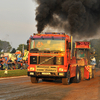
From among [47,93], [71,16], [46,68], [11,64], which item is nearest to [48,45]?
[46,68]

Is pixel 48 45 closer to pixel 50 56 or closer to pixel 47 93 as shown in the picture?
pixel 50 56

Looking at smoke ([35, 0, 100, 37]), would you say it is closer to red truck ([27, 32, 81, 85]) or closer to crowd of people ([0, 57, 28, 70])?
red truck ([27, 32, 81, 85])

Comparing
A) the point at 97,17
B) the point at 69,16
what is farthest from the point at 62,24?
the point at 97,17

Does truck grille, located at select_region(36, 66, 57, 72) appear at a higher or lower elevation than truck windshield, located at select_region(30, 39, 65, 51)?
lower

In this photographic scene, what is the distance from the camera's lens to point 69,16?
24.0 meters

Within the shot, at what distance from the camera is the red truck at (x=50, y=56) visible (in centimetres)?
1357

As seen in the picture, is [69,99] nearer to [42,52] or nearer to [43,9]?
[42,52]

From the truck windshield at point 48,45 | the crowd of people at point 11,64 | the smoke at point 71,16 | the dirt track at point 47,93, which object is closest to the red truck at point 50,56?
the truck windshield at point 48,45

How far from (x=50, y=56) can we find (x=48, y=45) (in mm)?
703

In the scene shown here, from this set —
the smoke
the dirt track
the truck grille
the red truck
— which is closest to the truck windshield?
the red truck

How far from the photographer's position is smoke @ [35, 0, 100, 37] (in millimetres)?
23734

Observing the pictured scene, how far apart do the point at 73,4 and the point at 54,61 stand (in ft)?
40.9

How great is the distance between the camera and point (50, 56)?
538 inches

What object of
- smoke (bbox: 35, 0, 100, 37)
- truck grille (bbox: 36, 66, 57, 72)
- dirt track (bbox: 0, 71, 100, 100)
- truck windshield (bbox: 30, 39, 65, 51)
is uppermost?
smoke (bbox: 35, 0, 100, 37)
